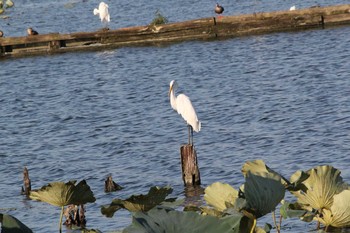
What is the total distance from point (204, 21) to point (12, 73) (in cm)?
711

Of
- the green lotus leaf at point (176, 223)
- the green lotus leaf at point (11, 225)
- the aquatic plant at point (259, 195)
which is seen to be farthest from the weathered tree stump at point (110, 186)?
the green lotus leaf at point (176, 223)

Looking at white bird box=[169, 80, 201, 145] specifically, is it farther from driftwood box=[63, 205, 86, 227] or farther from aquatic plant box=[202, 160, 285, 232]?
aquatic plant box=[202, 160, 285, 232]

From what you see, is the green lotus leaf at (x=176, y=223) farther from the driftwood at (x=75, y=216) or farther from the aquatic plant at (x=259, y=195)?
the driftwood at (x=75, y=216)

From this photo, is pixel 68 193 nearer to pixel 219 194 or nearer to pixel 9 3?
pixel 219 194

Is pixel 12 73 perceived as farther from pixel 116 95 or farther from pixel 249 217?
pixel 249 217

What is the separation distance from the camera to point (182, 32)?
3491 cm

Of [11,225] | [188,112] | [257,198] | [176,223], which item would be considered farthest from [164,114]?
[176,223]

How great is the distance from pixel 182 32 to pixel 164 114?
10.2 m

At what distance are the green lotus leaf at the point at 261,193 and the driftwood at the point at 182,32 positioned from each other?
28.1m

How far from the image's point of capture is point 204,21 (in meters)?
34.2

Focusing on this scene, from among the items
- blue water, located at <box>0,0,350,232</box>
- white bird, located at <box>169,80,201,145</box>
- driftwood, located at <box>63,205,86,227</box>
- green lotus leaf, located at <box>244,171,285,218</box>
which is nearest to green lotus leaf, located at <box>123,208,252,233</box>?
green lotus leaf, located at <box>244,171,285,218</box>

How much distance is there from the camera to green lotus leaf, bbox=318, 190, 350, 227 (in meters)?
6.96

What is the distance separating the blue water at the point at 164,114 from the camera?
1825cm

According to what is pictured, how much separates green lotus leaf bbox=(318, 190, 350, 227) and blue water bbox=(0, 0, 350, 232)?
5.97 meters
